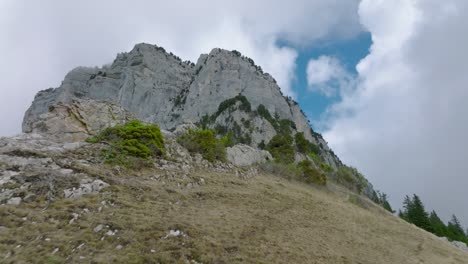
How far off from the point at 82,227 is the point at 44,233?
1.37 m

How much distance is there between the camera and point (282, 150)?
54625 mm

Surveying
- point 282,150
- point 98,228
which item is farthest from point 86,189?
point 282,150

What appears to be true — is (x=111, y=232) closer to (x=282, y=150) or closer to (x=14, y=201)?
(x=14, y=201)

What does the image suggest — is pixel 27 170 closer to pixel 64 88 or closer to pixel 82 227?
pixel 82 227

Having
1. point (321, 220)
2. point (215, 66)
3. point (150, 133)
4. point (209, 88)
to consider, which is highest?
point (215, 66)

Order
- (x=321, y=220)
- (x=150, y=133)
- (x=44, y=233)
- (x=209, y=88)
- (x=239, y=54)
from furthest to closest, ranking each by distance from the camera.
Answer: (x=239, y=54), (x=209, y=88), (x=150, y=133), (x=321, y=220), (x=44, y=233)

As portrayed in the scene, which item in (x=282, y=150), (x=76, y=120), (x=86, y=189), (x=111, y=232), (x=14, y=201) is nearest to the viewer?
(x=111, y=232)

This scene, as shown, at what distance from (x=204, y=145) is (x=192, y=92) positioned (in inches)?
3478

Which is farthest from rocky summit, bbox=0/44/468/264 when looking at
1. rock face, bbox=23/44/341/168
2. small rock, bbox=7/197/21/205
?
rock face, bbox=23/44/341/168

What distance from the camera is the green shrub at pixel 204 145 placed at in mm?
31797

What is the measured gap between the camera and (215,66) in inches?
4776

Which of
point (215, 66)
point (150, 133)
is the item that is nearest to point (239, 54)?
point (215, 66)

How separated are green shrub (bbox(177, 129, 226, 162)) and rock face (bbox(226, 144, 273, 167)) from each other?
2.38 metres

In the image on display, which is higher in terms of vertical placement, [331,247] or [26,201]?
[331,247]
